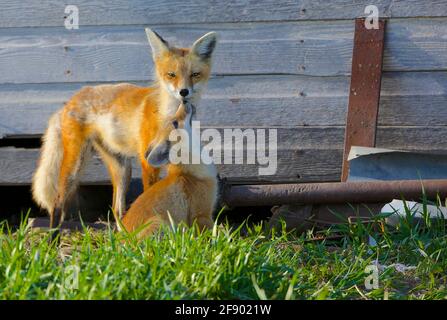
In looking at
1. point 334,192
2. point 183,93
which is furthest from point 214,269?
point 334,192

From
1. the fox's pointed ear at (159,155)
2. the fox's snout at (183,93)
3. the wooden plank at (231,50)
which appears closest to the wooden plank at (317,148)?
the wooden plank at (231,50)

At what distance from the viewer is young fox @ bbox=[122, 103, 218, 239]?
4918 mm

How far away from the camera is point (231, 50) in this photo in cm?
654

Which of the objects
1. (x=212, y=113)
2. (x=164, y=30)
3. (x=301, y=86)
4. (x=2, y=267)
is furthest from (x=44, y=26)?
(x=2, y=267)

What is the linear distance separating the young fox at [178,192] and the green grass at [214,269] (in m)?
0.36

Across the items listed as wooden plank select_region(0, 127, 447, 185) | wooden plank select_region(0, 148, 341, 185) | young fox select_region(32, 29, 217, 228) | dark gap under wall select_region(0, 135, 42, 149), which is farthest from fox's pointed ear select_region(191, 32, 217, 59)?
dark gap under wall select_region(0, 135, 42, 149)

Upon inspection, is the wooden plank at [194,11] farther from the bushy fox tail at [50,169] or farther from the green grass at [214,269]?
the green grass at [214,269]

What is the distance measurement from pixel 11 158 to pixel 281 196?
8.43ft

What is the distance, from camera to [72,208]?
7.36 meters

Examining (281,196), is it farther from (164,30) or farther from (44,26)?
(44,26)

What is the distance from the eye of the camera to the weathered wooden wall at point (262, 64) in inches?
251

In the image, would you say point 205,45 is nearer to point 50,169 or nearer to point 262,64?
point 262,64

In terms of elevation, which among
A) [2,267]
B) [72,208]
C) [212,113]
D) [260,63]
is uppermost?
[260,63]

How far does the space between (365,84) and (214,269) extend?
3.07 metres
